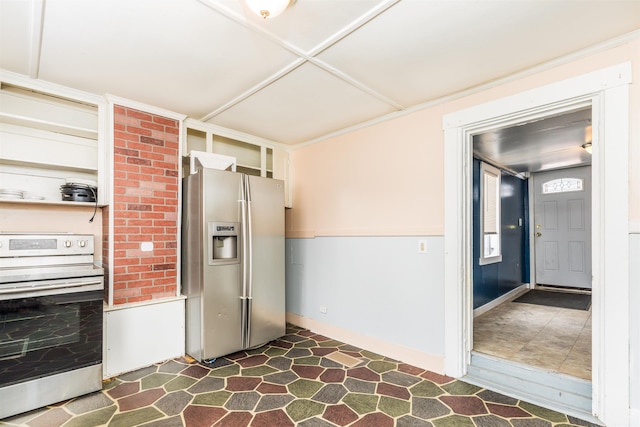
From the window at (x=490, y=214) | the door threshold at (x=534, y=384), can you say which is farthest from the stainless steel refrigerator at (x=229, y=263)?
the window at (x=490, y=214)

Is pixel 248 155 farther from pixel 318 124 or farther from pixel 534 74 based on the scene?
pixel 534 74

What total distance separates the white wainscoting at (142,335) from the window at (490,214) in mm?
3726

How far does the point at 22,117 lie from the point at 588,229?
7632mm

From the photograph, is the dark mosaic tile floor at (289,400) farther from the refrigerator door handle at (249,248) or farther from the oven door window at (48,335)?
the refrigerator door handle at (249,248)

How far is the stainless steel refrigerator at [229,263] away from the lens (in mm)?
2893

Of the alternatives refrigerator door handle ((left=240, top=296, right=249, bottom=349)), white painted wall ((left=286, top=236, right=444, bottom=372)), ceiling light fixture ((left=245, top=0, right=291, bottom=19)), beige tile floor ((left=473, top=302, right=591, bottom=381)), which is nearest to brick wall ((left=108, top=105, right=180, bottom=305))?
refrigerator door handle ((left=240, top=296, right=249, bottom=349))

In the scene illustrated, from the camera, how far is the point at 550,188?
233 inches

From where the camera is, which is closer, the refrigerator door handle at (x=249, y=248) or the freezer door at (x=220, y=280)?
the freezer door at (x=220, y=280)

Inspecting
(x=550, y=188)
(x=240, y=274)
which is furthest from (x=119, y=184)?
(x=550, y=188)

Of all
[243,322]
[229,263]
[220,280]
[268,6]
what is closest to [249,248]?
[229,263]

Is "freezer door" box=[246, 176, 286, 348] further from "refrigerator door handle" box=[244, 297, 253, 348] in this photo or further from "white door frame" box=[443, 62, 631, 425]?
"white door frame" box=[443, 62, 631, 425]

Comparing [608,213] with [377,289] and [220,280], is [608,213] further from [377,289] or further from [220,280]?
[220,280]

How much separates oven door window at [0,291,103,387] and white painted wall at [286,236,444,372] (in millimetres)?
2153

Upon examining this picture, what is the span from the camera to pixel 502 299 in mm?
4855
